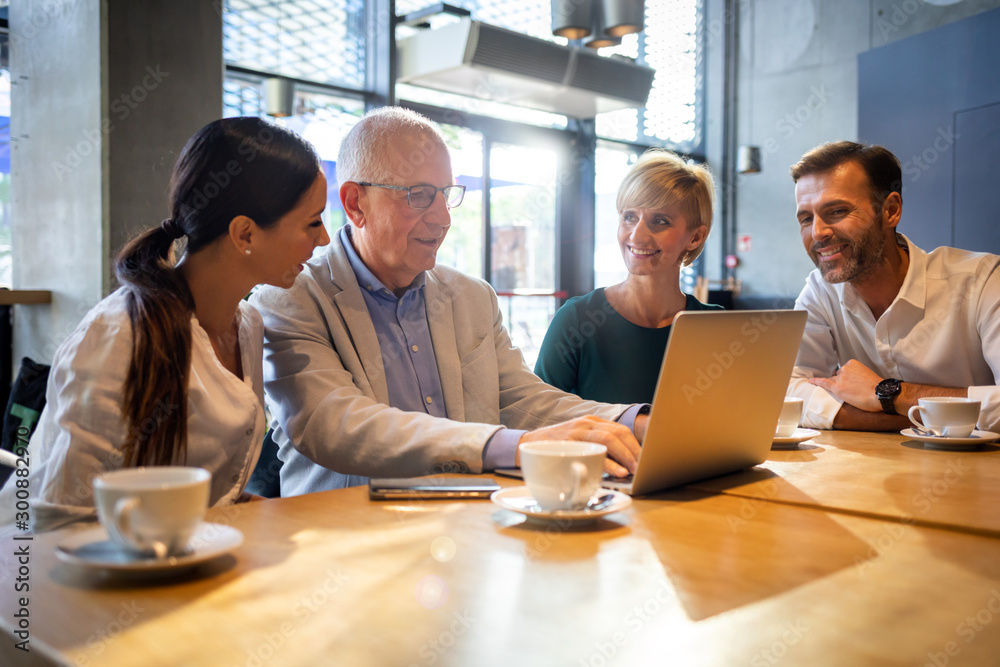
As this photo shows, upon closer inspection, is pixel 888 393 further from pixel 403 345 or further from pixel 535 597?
pixel 535 597

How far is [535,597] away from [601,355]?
1701 millimetres

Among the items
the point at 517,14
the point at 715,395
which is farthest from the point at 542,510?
the point at 517,14

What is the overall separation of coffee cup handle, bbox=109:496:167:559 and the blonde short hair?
79.0 inches

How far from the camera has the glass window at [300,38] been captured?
5.23 m

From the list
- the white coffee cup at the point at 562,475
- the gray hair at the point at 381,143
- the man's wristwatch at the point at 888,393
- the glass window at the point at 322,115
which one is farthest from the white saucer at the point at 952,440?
the glass window at the point at 322,115

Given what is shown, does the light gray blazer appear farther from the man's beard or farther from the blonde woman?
the man's beard

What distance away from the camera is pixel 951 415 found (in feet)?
5.26

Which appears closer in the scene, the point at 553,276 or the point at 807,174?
the point at 807,174

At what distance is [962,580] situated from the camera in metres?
0.79

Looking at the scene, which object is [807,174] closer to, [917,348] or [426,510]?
[917,348]

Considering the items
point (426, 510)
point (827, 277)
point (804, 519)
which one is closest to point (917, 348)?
point (827, 277)

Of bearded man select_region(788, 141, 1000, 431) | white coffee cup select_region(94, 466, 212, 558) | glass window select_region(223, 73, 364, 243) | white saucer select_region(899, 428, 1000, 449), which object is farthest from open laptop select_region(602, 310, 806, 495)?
glass window select_region(223, 73, 364, 243)

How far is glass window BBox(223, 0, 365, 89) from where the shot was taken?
17.2 feet

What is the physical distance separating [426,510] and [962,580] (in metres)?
0.62
